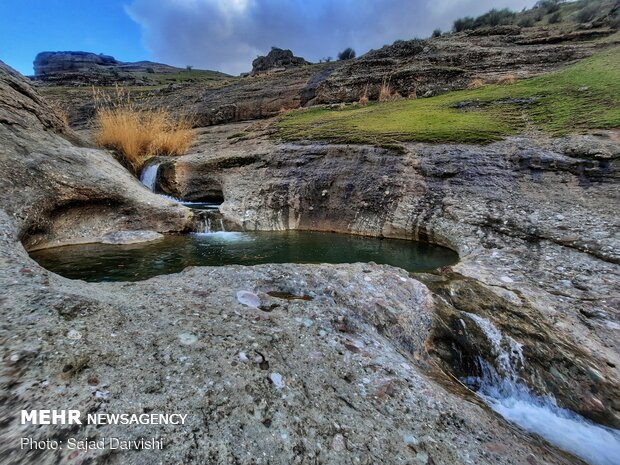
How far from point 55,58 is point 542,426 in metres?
91.6

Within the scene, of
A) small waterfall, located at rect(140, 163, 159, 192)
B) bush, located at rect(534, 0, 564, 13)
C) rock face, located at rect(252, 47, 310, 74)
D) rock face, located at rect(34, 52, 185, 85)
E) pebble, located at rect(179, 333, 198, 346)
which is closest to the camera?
pebble, located at rect(179, 333, 198, 346)

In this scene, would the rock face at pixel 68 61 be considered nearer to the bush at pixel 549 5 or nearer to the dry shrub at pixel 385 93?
the dry shrub at pixel 385 93

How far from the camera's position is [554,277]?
168 inches

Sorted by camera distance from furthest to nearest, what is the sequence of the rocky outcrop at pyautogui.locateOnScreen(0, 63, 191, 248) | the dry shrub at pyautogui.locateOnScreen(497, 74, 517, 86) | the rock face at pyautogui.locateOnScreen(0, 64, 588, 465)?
the dry shrub at pyautogui.locateOnScreen(497, 74, 517, 86)
the rocky outcrop at pyautogui.locateOnScreen(0, 63, 191, 248)
the rock face at pyautogui.locateOnScreen(0, 64, 588, 465)

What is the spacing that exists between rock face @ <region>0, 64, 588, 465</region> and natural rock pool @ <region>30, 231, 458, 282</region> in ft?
4.07

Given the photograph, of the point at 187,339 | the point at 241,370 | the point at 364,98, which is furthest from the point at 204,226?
the point at 364,98

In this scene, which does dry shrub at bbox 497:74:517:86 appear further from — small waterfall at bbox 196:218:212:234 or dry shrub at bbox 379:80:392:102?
small waterfall at bbox 196:218:212:234

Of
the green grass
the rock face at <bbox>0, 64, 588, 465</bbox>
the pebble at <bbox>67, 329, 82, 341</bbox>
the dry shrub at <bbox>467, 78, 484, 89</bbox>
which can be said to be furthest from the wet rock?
the dry shrub at <bbox>467, 78, 484, 89</bbox>

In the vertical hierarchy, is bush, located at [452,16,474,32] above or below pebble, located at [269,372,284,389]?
above

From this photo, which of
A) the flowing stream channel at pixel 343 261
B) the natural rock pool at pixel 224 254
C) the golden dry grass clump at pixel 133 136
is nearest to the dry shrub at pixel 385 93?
the golden dry grass clump at pixel 133 136

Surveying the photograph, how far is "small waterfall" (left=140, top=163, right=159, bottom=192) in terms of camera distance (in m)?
10.0

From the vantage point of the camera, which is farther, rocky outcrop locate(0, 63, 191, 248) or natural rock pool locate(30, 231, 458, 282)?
rocky outcrop locate(0, 63, 191, 248)

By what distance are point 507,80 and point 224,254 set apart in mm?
13665

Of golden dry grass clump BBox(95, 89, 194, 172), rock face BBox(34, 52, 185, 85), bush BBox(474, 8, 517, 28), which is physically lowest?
golden dry grass clump BBox(95, 89, 194, 172)
